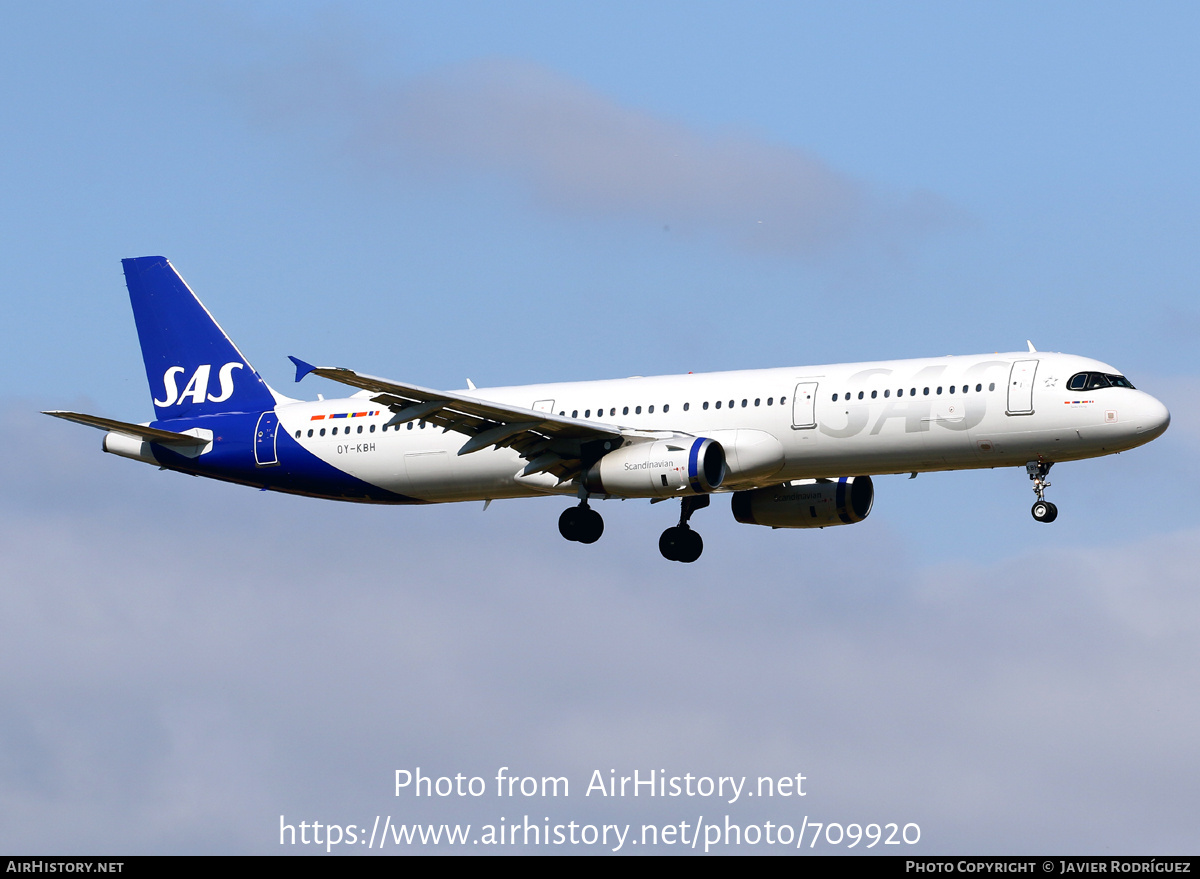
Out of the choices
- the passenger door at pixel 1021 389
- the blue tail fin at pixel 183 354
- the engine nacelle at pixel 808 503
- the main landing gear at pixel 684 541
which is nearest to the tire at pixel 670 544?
the main landing gear at pixel 684 541

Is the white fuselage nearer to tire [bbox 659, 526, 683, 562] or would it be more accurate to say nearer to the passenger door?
the passenger door

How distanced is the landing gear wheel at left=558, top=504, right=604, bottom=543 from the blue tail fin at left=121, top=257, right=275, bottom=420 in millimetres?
10423

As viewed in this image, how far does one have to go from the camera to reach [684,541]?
54531mm

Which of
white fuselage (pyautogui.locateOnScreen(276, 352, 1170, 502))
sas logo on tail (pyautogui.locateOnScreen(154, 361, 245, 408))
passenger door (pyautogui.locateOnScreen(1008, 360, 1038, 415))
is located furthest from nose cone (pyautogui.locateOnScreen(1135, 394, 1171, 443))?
sas logo on tail (pyautogui.locateOnScreen(154, 361, 245, 408))

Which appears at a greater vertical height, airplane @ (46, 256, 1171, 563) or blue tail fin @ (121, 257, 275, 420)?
blue tail fin @ (121, 257, 275, 420)

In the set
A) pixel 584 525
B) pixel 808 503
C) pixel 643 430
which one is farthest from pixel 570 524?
pixel 808 503

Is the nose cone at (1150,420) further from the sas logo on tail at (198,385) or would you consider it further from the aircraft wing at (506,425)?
the sas logo on tail at (198,385)

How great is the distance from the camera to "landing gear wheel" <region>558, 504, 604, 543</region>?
52.1 metres

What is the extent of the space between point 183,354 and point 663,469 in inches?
700

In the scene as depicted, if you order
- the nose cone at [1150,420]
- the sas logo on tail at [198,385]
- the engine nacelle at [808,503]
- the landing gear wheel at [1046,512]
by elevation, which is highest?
the sas logo on tail at [198,385]

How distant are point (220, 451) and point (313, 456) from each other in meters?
3.00

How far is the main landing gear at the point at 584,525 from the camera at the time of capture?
Answer: 5206 cm

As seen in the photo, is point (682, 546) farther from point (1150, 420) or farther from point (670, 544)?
point (1150, 420)

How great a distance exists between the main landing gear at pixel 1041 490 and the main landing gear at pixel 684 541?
10.4m
